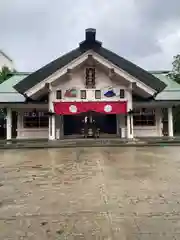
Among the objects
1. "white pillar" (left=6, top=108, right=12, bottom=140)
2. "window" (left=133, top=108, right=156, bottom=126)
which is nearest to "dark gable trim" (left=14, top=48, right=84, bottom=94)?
"white pillar" (left=6, top=108, right=12, bottom=140)

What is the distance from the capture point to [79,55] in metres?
19.9

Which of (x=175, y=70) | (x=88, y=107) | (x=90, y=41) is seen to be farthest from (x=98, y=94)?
(x=175, y=70)

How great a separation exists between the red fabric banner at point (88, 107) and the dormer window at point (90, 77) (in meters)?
1.18

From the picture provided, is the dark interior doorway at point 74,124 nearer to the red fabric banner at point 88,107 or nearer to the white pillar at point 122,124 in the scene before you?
the white pillar at point 122,124

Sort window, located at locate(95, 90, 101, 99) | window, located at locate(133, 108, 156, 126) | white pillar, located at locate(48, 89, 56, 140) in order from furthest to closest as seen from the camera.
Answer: window, located at locate(133, 108, 156, 126) → window, located at locate(95, 90, 101, 99) → white pillar, located at locate(48, 89, 56, 140)

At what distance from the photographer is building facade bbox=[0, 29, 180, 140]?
20016mm

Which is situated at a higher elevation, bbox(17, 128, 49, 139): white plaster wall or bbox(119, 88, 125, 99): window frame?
bbox(119, 88, 125, 99): window frame

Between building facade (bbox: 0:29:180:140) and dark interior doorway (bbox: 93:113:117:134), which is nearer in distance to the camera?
building facade (bbox: 0:29:180:140)

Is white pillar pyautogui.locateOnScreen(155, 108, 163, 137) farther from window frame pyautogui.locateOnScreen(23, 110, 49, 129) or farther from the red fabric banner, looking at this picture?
window frame pyautogui.locateOnScreen(23, 110, 49, 129)

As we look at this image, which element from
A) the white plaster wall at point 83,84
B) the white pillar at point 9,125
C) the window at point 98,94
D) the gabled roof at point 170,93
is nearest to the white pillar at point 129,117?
the white plaster wall at point 83,84

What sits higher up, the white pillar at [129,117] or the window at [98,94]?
the window at [98,94]

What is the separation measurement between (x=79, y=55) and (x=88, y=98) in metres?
2.57

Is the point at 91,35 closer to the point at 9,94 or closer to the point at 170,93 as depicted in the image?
the point at 170,93

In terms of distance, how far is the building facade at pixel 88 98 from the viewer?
20.0 m
